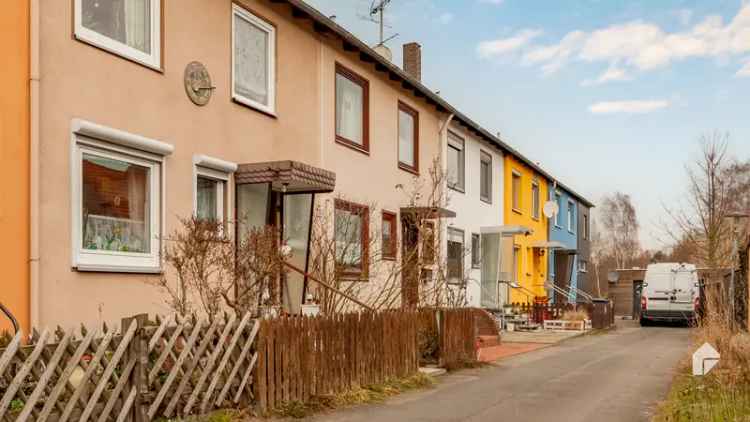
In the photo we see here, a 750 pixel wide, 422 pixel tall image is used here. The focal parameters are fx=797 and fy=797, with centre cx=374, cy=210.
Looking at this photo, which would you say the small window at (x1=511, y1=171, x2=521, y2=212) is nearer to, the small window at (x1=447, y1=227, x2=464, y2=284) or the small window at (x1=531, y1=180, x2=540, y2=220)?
the small window at (x1=531, y1=180, x2=540, y2=220)

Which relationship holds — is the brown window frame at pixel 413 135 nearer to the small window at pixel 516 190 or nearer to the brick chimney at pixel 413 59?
the brick chimney at pixel 413 59

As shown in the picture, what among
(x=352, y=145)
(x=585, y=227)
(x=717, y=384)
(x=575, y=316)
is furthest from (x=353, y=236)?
(x=585, y=227)

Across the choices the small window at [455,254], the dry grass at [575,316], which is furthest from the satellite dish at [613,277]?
the small window at [455,254]

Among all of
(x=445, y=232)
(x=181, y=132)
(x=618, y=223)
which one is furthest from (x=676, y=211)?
(x=618, y=223)

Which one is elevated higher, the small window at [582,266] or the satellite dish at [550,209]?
the satellite dish at [550,209]

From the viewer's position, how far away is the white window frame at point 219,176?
11.1 metres

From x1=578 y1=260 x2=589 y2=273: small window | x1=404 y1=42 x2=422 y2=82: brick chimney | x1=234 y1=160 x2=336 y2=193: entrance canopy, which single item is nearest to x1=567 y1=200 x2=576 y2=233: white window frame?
x1=578 y1=260 x2=589 y2=273: small window

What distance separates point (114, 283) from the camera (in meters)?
9.51

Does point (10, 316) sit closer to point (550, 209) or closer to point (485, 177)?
point (485, 177)

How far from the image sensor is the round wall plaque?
11.0 metres

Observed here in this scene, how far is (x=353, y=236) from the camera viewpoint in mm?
14477

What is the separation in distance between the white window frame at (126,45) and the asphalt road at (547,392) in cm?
502

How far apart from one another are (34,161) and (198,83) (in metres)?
3.29

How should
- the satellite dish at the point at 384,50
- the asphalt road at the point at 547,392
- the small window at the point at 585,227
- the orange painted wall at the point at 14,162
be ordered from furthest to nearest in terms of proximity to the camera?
the small window at the point at 585,227 < the satellite dish at the point at 384,50 < the asphalt road at the point at 547,392 < the orange painted wall at the point at 14,162
